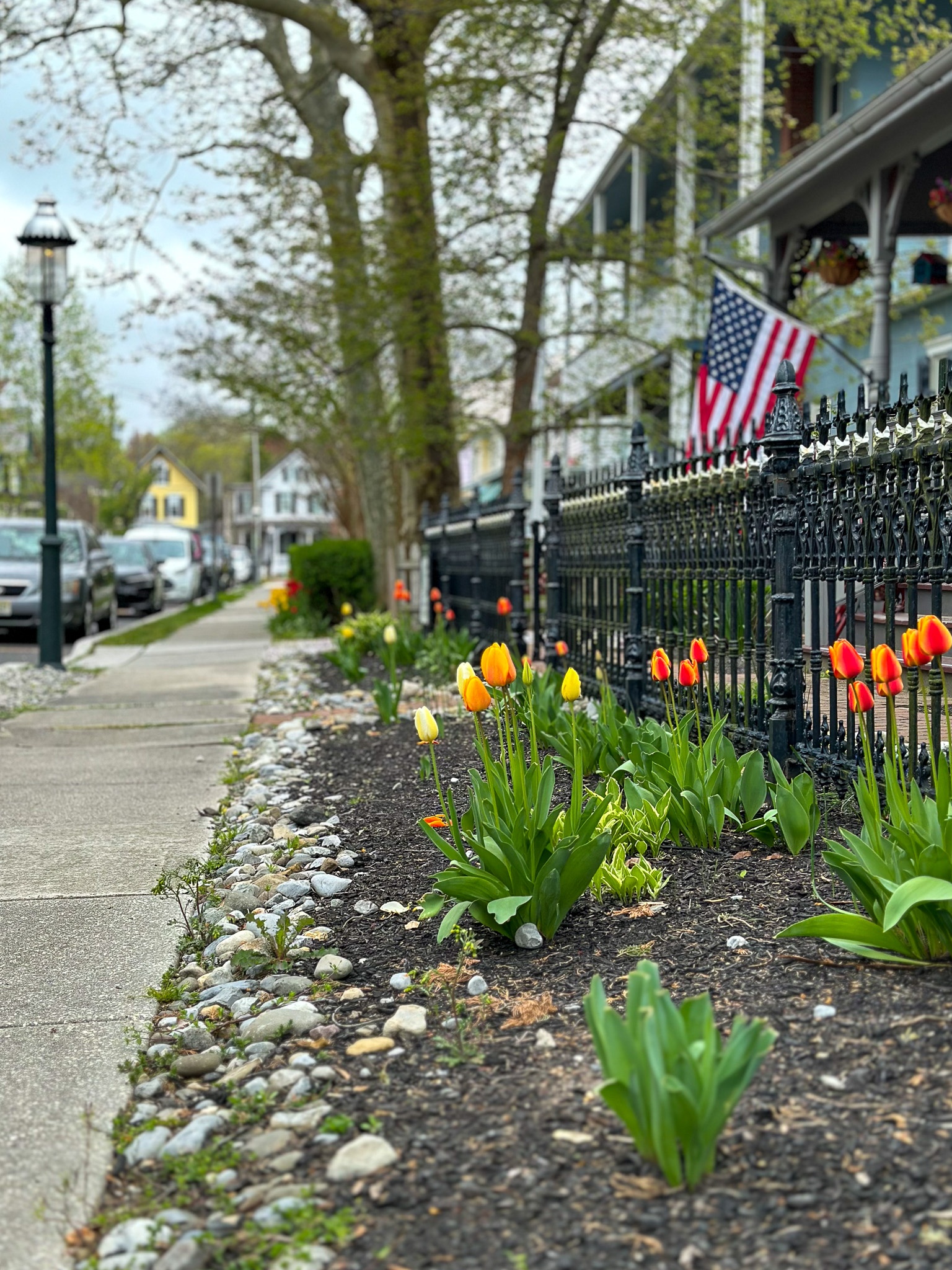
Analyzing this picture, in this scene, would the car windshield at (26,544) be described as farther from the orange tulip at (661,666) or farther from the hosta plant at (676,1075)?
the hosta plant at (676,1075)

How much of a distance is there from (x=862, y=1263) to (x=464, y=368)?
1918cm

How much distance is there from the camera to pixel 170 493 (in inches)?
4021

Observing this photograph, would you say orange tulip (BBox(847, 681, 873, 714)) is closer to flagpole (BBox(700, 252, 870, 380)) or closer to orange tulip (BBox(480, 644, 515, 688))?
orange tulip (BBox(480, 644, 515, 688))

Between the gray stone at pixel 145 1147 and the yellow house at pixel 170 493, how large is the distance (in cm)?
9896

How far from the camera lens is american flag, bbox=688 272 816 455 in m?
11.6

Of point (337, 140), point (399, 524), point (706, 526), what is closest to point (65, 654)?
point (399, 524)

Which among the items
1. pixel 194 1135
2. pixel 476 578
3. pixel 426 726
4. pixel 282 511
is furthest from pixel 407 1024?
pixel 282 511

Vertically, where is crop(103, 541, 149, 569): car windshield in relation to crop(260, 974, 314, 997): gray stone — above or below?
above

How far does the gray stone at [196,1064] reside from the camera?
3.04 metres

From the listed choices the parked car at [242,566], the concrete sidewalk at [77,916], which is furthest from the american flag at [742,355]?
the parked car at [242,566]

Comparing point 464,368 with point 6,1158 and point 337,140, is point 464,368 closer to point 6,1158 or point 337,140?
point 337,140

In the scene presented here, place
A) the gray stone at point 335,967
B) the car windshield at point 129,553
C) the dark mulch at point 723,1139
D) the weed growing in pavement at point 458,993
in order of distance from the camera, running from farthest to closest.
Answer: the car windshield at point 129,553 → the gray stone at point 335,967 → the weed growing in pavement at point 458,993 → the dark mulch at point 723,1139

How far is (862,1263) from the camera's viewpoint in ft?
6.70

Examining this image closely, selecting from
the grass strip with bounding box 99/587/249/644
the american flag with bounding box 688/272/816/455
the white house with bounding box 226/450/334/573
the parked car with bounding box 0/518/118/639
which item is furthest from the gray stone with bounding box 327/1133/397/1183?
the white house with bounding box 226/450/334/573
